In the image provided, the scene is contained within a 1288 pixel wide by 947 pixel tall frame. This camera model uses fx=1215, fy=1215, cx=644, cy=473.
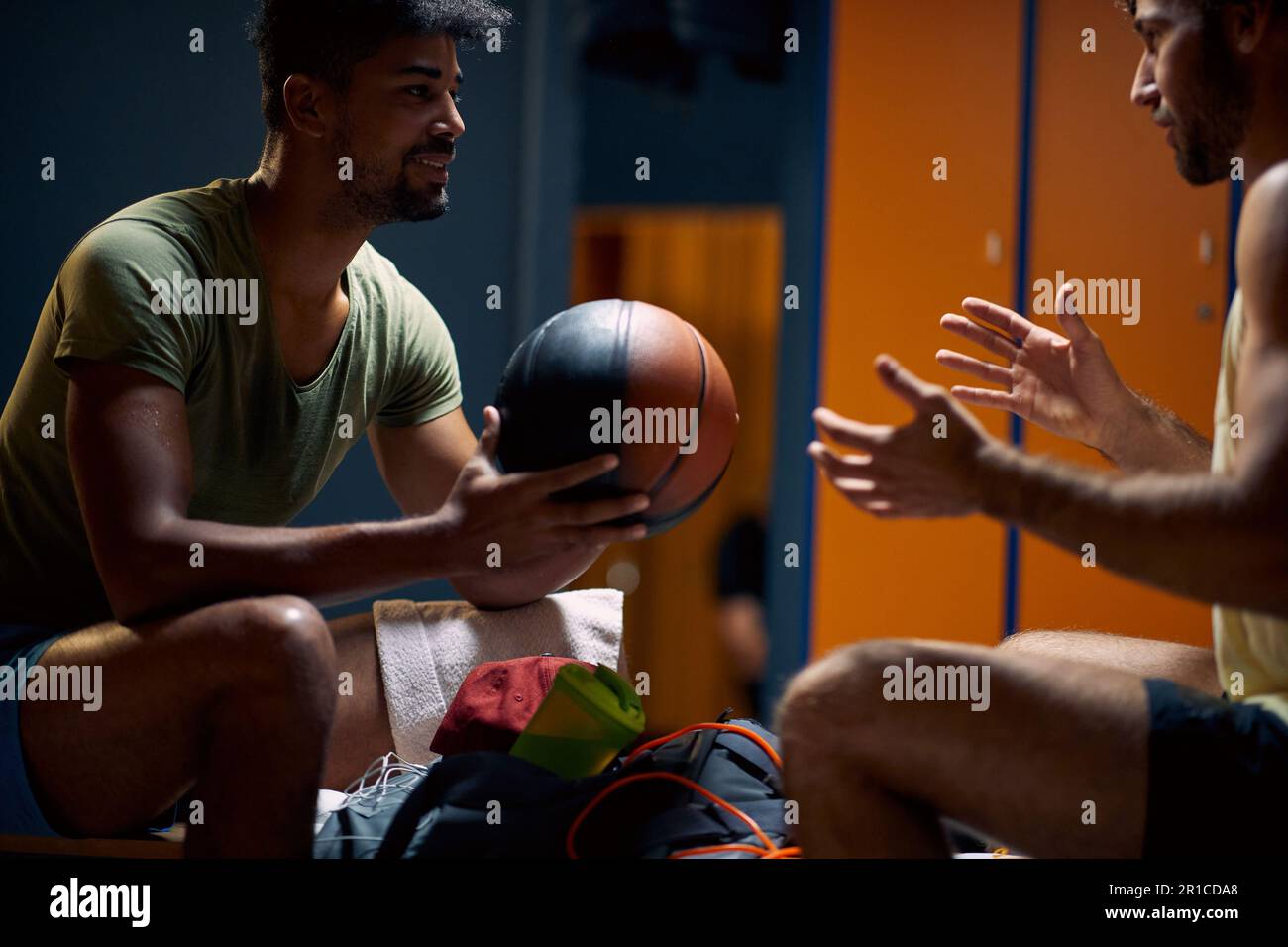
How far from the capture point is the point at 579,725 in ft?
5.48

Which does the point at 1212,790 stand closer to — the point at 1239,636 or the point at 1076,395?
the point at 1239,636

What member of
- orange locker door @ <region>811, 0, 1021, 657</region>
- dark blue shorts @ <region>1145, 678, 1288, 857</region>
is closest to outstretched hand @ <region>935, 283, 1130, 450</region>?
dark blue shorts @ <region>1145, 678, 1288, 857</region>

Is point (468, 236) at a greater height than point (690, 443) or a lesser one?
greater

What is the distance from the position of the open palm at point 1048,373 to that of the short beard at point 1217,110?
1.18ft

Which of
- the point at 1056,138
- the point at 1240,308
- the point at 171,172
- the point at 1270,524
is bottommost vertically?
the point at 1270,524

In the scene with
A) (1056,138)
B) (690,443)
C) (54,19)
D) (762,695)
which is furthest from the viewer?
(762,695)

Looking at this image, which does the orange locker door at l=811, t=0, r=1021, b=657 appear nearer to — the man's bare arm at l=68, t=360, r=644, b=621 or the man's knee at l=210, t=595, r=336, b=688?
the man's bare arm at l=68, t=360, r=644, b=621

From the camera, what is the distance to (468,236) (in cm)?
326

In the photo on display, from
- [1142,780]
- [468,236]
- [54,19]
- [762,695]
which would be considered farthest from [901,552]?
[54,19]

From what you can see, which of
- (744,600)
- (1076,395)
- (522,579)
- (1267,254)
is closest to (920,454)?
(1267,254)

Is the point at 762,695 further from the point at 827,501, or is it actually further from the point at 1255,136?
the point at 1255,136

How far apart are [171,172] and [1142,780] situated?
2.41 metres

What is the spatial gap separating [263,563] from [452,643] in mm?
598

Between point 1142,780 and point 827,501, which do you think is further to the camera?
point 827,501
